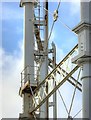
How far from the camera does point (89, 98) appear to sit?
31.7 ft

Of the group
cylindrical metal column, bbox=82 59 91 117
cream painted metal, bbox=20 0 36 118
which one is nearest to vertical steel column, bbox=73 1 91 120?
cylindrical metal column, bbox=82 59 91 117

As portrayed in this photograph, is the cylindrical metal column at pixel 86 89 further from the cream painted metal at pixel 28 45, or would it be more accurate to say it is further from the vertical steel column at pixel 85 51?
the cream painted metal at pixel 28 45

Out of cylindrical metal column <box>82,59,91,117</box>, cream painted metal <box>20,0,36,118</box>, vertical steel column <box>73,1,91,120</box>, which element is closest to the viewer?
cylindrical metal column <box>82,59,91,117</box>

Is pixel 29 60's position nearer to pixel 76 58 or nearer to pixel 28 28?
pixel 28 28

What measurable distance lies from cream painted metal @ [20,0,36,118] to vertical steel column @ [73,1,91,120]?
10.3 m

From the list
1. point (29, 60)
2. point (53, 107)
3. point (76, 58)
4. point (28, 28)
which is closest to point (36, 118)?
point (53, 107)

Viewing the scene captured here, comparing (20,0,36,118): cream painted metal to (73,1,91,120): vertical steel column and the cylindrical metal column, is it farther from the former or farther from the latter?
the cylindrical metal column

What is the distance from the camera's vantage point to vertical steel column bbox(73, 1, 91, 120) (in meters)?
9.75

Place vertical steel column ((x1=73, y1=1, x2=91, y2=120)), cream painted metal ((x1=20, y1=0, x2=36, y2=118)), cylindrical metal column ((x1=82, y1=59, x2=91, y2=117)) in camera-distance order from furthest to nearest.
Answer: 1. cream painted metal ((x1=20, y1=0, x2=36, y2=118))
2. vertical steel column ((x1=73, y1=1, x2=91, y2=120))
3. cylindrical metal column ((x1=82, y1=59, x2=91, y2=117))

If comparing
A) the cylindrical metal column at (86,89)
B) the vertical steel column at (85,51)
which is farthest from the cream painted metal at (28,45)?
the cylindrical metal column at (86,89)

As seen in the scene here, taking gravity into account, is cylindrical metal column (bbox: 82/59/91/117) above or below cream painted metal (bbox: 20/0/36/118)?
below

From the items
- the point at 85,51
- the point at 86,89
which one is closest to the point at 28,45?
the point at 85,51

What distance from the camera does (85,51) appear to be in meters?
9.93

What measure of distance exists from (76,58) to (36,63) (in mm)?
11813
